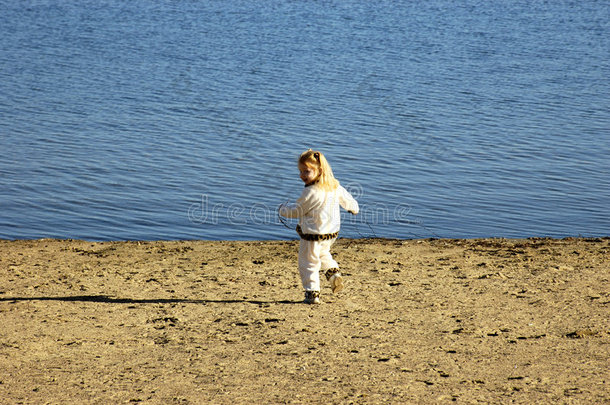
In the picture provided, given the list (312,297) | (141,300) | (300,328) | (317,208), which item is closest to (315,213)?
(317,208)

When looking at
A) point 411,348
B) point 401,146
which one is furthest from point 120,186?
point 411,348

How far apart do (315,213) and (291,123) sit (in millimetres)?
12174

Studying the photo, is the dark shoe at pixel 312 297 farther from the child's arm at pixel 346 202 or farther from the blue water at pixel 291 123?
the blue water at pixel 291 123

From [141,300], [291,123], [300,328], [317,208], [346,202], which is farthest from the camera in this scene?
[291,123]

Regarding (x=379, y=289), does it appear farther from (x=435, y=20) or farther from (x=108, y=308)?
(x=435, y=20)

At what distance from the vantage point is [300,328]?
6.02m

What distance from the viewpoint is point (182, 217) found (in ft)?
38.5

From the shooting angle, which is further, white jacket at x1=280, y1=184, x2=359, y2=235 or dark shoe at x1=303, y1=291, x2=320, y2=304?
dark shoe at x1=303, y1=291, x2=320, y2=304

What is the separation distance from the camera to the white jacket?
6.42m

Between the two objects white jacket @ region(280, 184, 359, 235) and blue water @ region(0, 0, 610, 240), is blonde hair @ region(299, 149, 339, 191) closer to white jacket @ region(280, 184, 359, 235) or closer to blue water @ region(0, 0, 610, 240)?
white jacket @ region(280, 184, 359, 235)

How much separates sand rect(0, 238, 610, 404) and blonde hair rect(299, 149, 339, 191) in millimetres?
987

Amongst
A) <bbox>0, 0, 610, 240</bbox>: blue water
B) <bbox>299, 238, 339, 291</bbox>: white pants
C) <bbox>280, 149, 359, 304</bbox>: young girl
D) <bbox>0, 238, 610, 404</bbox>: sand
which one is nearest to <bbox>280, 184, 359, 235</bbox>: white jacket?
<bbox>280, 149, 359, 304</bbox>: young girl

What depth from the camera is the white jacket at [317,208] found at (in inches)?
253

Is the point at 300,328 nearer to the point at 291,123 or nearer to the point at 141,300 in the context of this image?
the point at 141,300
